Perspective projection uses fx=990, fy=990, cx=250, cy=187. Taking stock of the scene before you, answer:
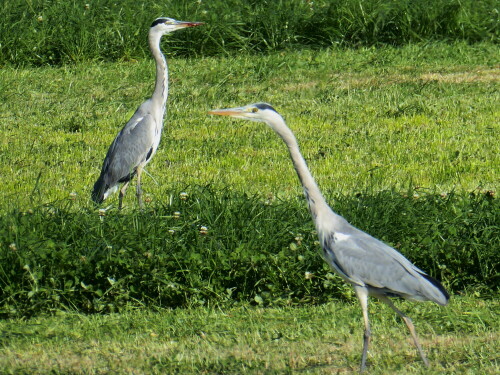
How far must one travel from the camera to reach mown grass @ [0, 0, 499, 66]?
1230 cm

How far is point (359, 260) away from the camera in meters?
4.80

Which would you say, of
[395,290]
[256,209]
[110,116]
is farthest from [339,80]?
[395,290]

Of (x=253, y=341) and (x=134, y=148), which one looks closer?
(x=253, y=341)

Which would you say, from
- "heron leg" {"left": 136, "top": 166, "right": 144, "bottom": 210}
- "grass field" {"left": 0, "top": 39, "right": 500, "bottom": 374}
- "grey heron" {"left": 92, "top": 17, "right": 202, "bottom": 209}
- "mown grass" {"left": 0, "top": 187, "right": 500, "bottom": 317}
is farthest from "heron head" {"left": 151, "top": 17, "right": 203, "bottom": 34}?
"mown grass" {"left": 0, "top": 187, "right": 500, "bottom": 317}

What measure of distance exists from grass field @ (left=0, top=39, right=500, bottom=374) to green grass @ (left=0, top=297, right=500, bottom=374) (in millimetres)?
12

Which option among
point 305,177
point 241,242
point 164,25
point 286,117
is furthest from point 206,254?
point 286,117

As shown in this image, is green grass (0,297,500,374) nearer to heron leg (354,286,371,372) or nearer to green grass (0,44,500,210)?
heron leg (354,286,371,372)

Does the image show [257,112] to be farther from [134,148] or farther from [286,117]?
[286,117]

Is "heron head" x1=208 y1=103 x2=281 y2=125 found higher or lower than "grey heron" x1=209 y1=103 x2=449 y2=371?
higher

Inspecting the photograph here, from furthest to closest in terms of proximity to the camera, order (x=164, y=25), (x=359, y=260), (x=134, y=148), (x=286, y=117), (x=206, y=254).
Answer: (x=286, y=117), (x=164, y=25), (x=134, y=148), (x=206, y=254), (x=359, y=260)

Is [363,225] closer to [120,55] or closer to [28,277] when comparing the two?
[28,277]

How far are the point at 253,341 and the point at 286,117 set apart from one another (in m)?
5.21

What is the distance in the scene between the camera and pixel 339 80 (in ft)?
37.5

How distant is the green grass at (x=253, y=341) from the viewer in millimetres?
4930
